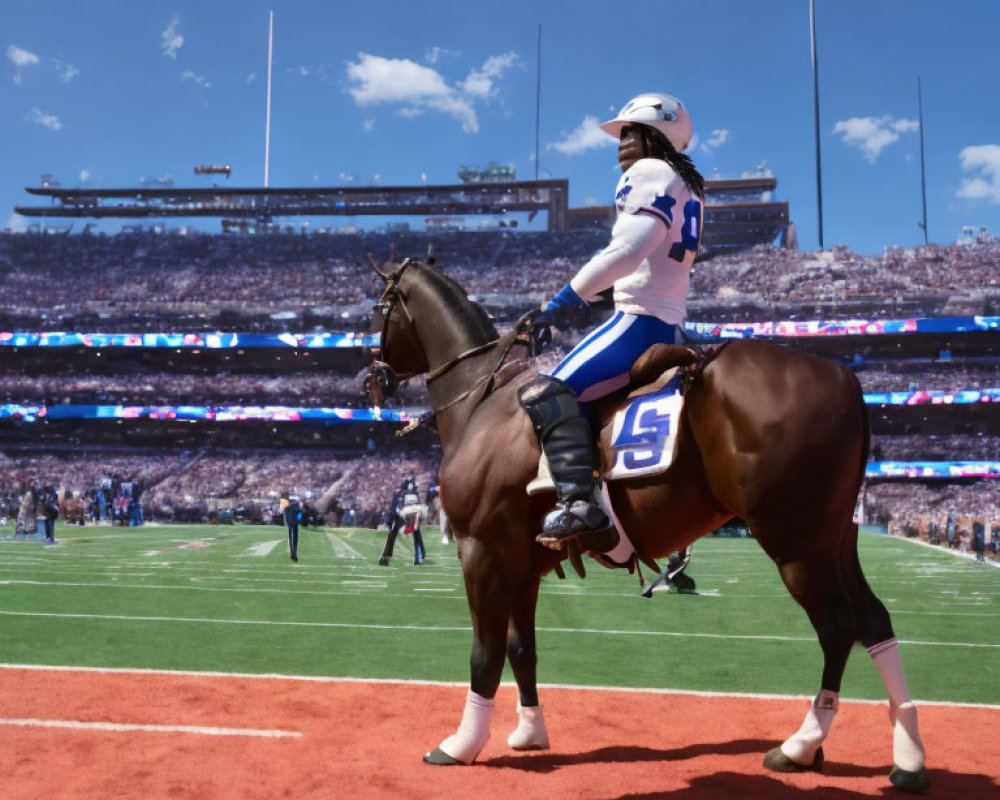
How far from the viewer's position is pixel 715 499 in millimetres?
4180

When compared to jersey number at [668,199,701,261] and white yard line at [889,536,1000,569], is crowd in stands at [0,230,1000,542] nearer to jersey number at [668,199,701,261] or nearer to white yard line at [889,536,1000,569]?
white yard line at [889,536,1000,569]

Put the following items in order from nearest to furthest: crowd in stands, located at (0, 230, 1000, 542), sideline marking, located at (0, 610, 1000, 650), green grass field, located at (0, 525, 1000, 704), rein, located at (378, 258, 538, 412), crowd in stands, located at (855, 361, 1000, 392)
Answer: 1. rein, located at (378, 258, 538, 412)
2. green grass field, located at (0, 525, 1000, 704)
3. sideline marking, located at (0, 610, 1000, 650)
4. crowd in stands, located at (0, 230, 1000, 542)
5. crowd in stands, located at (855, 361, 1000, 392)

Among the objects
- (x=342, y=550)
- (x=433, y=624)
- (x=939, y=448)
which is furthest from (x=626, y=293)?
(x=939, y=448)

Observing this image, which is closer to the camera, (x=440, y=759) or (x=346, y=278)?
(x=440, y=759)

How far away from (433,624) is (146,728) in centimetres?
517

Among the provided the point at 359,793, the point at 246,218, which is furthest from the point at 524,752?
the point at 246,218

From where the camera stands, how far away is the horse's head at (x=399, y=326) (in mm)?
5483

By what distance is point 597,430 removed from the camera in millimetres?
4410

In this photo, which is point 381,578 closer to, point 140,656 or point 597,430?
point 140,656

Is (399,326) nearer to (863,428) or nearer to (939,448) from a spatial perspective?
(863,428)

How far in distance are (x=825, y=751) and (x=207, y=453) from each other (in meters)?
47.8

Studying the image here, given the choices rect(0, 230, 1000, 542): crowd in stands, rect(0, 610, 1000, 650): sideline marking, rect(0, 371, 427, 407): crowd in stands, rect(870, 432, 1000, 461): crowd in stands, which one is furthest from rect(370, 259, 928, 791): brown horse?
rect(0, 371, 427, 407): crowd in stands

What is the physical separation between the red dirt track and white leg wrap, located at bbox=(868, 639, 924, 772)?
18cm

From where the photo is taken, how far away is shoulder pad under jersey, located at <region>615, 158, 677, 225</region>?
431cm
